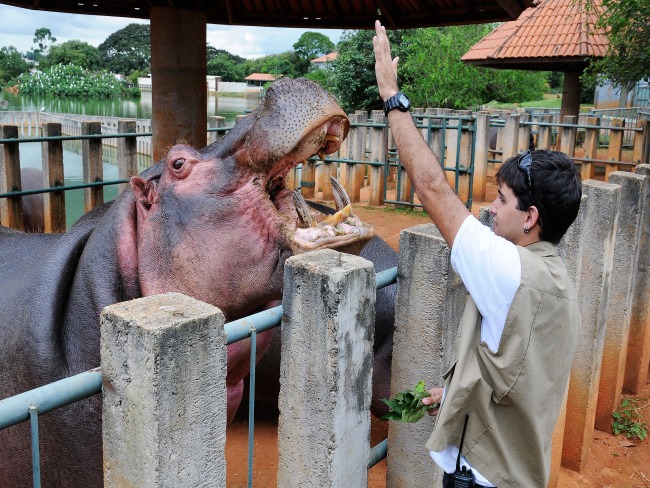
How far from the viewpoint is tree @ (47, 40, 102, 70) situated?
68.3m

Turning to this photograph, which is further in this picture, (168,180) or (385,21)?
(385,21)

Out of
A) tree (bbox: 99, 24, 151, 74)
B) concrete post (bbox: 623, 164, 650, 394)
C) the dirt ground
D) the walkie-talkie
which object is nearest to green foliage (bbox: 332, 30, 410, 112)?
concrete post (bbox: 623, 164, 650, 394)

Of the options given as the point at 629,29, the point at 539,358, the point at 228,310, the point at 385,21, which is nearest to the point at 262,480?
the point at 228,310

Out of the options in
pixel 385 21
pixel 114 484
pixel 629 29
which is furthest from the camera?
pixel 629 29

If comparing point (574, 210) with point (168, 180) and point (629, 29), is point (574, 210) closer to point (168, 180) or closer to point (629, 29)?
point (168, 180)

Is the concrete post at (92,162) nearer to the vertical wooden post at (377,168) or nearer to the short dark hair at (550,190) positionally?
the vertical wooden post at (377,168)

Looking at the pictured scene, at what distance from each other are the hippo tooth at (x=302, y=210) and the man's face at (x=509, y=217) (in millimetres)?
1037

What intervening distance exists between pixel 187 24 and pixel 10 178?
7.32 ft

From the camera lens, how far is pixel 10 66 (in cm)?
6159

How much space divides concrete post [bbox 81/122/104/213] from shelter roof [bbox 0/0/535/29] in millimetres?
1060

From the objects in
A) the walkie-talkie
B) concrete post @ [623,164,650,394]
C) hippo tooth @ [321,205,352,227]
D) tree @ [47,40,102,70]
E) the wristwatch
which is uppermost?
tree @ [47,40,102,70]

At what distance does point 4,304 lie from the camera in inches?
107

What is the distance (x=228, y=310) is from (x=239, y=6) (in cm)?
462

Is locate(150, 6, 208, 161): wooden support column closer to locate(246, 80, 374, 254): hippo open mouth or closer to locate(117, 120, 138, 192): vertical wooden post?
locate(117, 120, 138, 192): vertical wooden post
